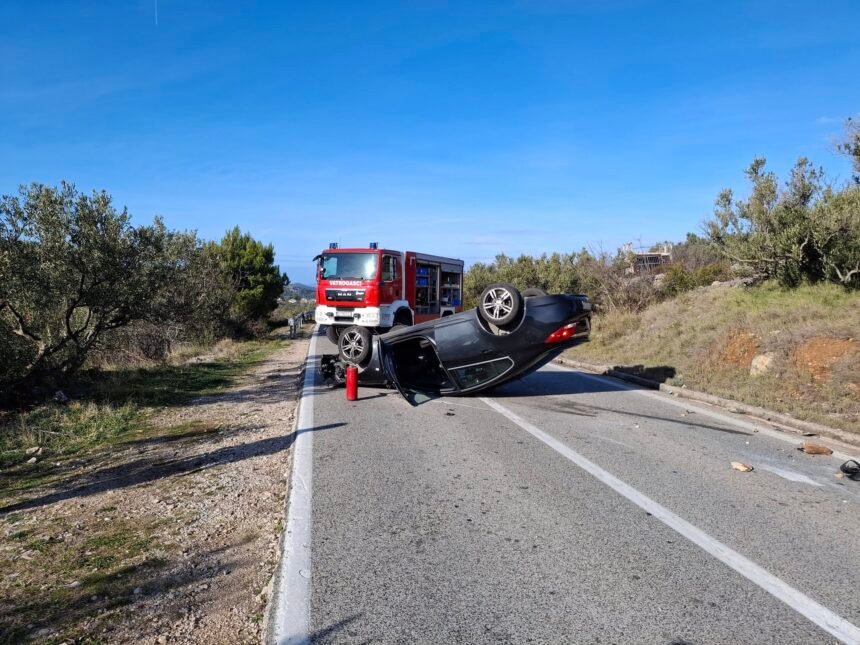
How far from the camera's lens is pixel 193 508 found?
5.54m

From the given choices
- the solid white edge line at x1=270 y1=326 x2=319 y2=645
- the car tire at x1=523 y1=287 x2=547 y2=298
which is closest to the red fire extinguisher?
the car tire at x1=523 y1=287 x2=547 y2=298

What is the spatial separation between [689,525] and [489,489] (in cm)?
176

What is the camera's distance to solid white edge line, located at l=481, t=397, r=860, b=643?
338 cm

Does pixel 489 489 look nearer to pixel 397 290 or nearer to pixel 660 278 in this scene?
pixel 397 290

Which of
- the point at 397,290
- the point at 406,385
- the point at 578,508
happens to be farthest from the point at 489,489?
the point at 397,290

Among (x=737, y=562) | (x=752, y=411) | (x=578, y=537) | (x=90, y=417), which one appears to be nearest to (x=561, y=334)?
(x=752, y=411)

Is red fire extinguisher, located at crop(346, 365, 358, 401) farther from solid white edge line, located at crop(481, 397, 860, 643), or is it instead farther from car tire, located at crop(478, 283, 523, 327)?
solid white edge line, located at crop(481, 397, 860, 643)

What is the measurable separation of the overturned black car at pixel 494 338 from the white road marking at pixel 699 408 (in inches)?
85.7

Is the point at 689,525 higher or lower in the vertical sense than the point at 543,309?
lower

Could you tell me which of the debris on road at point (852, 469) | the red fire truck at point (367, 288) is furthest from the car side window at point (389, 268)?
the debris on road at point (852, 469)

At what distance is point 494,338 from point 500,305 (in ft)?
1.78

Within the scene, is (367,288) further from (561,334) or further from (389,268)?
(561,334)

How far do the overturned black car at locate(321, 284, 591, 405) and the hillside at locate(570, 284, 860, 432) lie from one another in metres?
3.34

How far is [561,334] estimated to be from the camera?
382 inches
